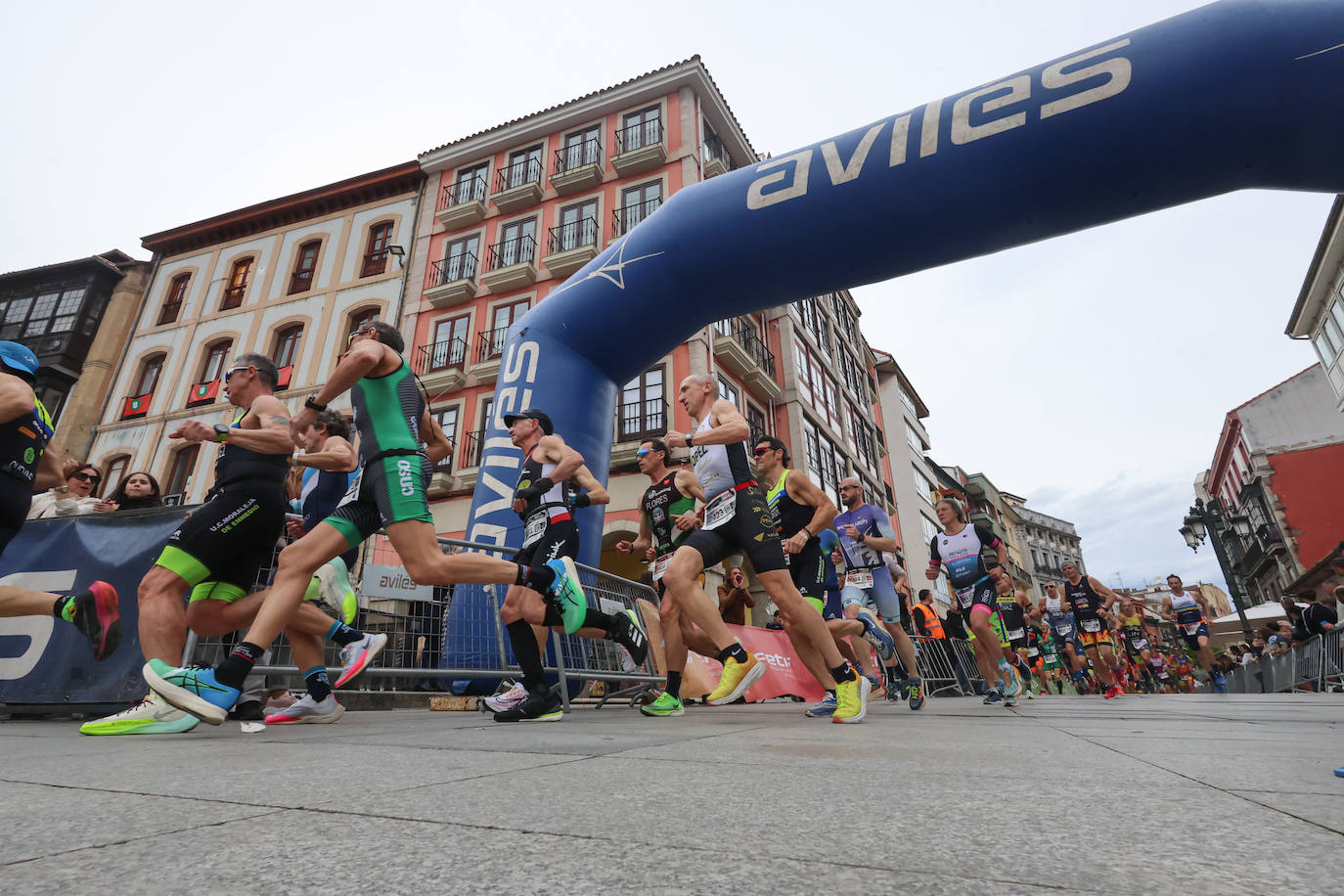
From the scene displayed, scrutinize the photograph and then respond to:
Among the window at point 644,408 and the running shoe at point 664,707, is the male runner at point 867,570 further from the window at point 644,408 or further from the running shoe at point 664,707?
the window at point 644,408

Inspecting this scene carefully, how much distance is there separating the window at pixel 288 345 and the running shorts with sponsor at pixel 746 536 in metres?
19.8

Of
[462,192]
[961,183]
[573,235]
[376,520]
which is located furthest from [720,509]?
[462,192]

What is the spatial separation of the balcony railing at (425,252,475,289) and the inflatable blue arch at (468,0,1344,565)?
1396 cm

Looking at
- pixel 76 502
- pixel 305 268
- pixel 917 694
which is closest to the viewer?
pixel 917 694

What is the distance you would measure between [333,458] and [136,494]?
98.7 inches

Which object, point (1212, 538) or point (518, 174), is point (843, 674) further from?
point (518, 174)

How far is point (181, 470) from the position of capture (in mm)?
19391

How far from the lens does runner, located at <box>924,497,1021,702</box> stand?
620 cm

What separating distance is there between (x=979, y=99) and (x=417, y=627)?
19.9 ft

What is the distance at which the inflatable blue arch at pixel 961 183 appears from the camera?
15.2 feet

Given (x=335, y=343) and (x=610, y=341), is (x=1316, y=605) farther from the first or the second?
(x=335, y=343)

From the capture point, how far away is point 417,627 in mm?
5383

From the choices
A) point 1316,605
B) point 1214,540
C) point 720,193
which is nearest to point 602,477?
point 720,193

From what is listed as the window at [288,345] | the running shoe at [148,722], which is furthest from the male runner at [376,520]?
the window at [288,345]
